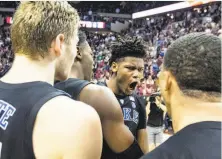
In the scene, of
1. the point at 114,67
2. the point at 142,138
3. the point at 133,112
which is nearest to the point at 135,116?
the point at 133,112

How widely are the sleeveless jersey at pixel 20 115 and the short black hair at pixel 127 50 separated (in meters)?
1.97

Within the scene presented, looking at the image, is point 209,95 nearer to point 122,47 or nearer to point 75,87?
point 75,87

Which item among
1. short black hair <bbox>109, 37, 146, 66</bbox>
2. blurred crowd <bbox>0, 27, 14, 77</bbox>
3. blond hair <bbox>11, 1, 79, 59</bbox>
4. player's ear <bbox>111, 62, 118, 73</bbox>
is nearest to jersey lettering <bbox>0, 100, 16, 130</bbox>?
blond hair <bbox>11, 1, 79, 59</bbox>

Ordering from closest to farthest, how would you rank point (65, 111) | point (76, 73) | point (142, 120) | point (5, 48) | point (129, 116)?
point (65, 111)
point (76, 73)
point (129, 116)
point (142, 120)
point (5, 48)

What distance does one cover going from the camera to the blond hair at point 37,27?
1475mm

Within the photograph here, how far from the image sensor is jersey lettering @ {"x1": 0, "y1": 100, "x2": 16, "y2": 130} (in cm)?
134

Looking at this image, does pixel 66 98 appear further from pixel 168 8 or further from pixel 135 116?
pixel 168 8

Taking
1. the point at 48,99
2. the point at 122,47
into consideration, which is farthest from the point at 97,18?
the point at 48,99

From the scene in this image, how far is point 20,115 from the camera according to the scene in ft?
4.32

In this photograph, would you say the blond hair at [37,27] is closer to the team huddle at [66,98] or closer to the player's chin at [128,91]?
the team huddle at [66,98]

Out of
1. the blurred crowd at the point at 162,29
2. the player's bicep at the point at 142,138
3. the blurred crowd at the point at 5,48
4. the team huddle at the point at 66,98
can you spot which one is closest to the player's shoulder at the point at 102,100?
the team huddle at the point at 66,98

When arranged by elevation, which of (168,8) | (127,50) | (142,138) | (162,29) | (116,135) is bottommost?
(142,138)

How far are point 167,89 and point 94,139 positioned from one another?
0.33 metres

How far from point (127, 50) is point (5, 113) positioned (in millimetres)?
2076
